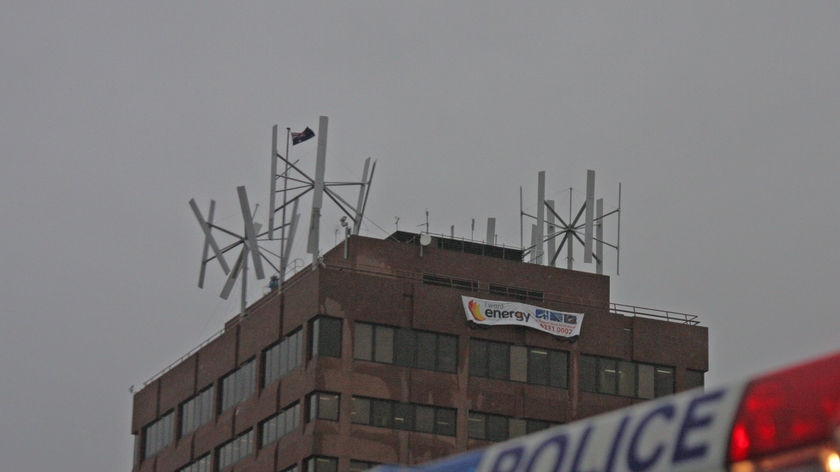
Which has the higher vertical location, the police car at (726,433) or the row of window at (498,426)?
the row of window at (498,426)

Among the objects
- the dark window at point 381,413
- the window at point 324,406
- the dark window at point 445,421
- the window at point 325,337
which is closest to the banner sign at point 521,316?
the dark window at point 445,421

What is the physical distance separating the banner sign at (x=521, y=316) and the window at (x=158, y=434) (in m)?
22.5

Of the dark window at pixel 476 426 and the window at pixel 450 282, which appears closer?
the dark window at pixel 476 426

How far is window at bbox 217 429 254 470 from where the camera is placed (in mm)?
95625

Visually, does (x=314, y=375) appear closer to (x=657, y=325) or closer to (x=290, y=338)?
(x=290, y=338)

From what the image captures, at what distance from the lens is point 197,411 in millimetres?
102938

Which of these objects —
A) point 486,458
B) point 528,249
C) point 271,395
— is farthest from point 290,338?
point 486,458

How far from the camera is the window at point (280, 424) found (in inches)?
3593

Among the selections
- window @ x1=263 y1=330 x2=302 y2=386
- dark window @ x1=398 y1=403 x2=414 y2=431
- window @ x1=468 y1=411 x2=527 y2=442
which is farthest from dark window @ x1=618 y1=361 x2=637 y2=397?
window @ x1=263 y1=330 x2=302 y2=386

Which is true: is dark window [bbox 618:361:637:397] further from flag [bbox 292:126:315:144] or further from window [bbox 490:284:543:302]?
flag [bbox 292:126:315:144]

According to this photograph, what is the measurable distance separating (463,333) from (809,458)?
80.9 m

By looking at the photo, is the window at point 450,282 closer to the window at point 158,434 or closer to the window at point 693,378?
the window at point 693,378

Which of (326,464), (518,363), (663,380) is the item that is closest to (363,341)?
(326,464)

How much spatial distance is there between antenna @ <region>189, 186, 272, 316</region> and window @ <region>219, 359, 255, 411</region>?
3766 millimetres
